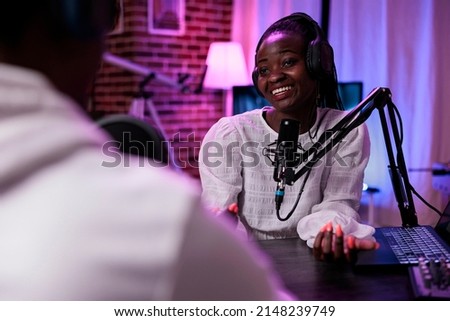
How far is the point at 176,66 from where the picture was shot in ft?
10.4

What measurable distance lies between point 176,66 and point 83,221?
2914mm

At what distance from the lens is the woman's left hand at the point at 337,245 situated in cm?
90

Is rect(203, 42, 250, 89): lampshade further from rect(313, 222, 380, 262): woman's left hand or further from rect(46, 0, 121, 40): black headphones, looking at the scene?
rect(46, 0, 121, 40): black headphones

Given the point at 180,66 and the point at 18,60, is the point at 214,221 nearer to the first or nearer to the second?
the point at 18,60

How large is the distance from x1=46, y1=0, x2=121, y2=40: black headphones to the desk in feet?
1.58

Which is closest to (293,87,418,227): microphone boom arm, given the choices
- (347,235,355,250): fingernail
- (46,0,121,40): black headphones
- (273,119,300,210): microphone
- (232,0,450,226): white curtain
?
(273,119,300,210): microphone

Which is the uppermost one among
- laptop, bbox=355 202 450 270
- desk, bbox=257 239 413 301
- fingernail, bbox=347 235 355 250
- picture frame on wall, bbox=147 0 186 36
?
picture frame on wall, bbox=147 0 186 36

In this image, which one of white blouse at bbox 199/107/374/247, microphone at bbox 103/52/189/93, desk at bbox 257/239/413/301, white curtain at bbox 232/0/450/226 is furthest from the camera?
microphone at bbox 103/52/189/93

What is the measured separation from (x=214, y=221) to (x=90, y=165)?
0.08 metres

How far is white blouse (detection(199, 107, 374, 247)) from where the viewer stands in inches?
46.7

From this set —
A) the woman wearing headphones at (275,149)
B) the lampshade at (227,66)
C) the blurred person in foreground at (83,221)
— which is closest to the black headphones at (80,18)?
the blurred person in foreground at (83,221)

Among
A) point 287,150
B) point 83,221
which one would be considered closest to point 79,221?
point 83,221

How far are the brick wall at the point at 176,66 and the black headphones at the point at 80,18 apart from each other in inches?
96.6

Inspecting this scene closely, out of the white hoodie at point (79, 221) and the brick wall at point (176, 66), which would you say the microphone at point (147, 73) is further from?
the white hoodie at point (79, 221)
